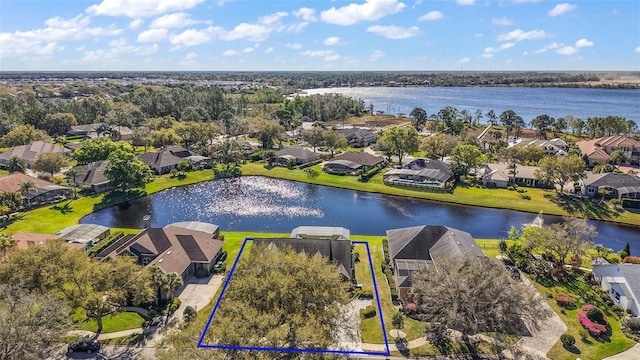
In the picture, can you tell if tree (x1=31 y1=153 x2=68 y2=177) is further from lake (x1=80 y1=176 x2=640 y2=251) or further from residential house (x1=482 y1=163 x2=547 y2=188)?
residential house (x1=482 y1=163 x2=547 y2=188)

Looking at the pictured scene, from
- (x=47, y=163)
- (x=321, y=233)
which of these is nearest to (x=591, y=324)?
(x=321, y=233)

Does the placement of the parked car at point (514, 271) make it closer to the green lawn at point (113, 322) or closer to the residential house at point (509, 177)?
the residential house at point (509, 177)

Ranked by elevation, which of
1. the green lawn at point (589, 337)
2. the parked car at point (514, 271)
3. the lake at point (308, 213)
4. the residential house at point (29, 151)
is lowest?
the lake at point (308, 213)

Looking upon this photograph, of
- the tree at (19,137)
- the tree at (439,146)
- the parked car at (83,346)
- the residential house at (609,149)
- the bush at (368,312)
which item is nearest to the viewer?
the parked car at (83,346)

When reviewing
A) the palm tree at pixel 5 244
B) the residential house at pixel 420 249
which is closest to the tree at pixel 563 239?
the residential house at pixel 420 249

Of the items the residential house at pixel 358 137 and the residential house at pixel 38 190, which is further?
the residential house at pixel 358 137

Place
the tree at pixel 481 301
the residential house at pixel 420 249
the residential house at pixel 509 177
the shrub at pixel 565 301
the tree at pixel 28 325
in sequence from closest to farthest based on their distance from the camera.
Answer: the tree at pixel 28 325, the tree at pixel 481 301, the shrub at pixel 565 301, the residential house at pixel 420 249, the residential house at pixel 509 177
